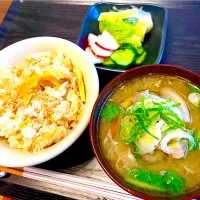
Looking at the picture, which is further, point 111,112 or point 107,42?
point 107,42

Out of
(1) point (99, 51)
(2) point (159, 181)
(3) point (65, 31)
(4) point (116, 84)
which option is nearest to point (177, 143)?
(2) point (159, 181)

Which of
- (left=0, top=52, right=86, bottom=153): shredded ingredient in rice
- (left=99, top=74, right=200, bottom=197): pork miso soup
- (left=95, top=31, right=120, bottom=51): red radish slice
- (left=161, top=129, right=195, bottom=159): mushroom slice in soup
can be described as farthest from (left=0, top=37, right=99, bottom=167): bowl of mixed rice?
(left=161, top=129, right=195, bottom=159): mushroom slice in soup

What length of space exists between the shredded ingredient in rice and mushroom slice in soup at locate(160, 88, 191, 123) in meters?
0.52

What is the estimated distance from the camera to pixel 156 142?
1.50m

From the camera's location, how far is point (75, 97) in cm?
188

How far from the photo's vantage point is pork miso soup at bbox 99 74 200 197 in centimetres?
146

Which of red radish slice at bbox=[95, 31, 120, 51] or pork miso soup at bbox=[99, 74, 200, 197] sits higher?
red radish slice at bbox=[95, 31, 120, 51]

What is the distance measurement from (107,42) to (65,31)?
501 millimetres

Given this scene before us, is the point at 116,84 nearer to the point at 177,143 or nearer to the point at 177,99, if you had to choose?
the point at 177,99

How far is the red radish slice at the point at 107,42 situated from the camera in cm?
231

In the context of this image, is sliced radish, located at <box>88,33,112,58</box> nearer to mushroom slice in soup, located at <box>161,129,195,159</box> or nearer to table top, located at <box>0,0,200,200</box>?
table top, located at <box>0,0,200,200</box>

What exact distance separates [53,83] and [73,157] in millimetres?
508

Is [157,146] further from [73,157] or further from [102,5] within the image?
[102,5]

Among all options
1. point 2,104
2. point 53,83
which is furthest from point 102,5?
point 2,104
